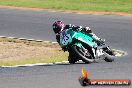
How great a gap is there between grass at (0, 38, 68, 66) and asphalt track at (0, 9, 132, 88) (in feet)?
5.68

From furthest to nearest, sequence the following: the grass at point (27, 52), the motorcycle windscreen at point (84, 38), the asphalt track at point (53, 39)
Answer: the grass at point (27, 52) < the motorcycle windscreen at point (84, 38) < the asphalt track at point (53, 39)

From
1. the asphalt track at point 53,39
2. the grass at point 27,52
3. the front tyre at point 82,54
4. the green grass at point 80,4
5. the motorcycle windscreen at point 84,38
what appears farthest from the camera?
the green grass at point 80,4

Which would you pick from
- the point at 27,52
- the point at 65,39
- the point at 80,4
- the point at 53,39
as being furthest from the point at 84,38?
the point at 80,4

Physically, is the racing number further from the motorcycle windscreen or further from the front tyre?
the front tyre

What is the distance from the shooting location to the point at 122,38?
25.5 meters

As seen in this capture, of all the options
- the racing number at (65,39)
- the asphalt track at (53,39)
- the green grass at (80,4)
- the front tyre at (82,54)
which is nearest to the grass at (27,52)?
the racing number at (65,39)

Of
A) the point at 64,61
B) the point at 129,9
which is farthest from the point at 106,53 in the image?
the point at 129,9

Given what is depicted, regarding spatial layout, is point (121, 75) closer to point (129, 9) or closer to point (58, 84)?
point (58, 84)

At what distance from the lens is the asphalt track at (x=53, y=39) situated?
1399 cm

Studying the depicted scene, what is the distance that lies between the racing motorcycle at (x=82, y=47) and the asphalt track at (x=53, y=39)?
0.87ft

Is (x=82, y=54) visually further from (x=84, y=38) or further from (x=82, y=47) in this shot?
(x=84, y=38)

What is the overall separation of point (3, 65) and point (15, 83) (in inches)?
163

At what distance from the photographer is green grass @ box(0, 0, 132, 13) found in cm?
3625

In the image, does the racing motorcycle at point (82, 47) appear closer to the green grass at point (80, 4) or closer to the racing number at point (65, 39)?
the racing number at point (65, 39)
